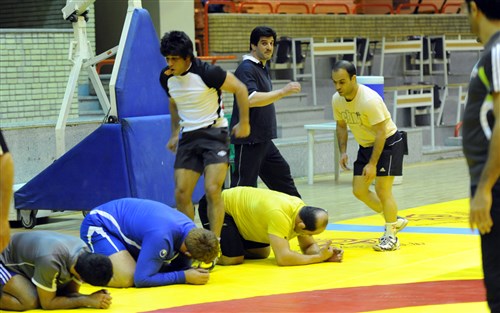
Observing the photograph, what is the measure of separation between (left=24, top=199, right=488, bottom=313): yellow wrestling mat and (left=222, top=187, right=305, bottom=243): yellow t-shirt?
0.30 metres

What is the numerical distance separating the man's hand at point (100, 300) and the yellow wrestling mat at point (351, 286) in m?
0.06

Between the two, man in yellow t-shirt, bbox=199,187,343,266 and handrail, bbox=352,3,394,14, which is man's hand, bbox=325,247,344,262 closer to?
man in yellow t-shirt, bbox=199,187,343,266

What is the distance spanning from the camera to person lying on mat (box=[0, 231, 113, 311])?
6406mm

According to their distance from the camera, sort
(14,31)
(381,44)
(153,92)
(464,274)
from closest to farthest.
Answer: (464,274), (153,92), (14,31), (381,44)

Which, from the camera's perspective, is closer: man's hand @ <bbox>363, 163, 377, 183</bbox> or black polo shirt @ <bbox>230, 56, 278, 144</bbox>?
man's hand @ <bbox>363, 163, 377, 183</bbox>

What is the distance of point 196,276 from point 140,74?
12.9ft

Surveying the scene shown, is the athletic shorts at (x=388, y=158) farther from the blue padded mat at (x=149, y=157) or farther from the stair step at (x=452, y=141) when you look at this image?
the stair step at (x=452, y=141)

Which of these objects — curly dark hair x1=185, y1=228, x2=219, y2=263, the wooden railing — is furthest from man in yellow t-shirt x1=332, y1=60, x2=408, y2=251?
the wooden railing

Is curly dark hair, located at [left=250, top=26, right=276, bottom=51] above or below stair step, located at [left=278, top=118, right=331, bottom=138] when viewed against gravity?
above

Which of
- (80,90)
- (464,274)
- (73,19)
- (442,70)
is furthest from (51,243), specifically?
(442,70)

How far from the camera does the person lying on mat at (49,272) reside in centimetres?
641

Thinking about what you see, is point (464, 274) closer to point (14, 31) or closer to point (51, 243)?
point (51, 243)

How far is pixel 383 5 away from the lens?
22.9m

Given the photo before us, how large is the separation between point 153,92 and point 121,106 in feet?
1.78
